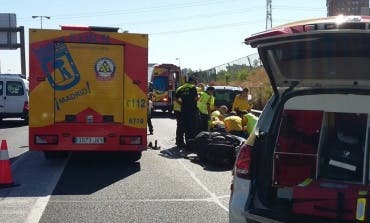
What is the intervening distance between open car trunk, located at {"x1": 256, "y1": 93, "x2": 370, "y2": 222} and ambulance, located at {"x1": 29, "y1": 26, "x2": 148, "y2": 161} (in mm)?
6572

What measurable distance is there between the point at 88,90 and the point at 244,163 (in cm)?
721

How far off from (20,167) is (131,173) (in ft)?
7.52

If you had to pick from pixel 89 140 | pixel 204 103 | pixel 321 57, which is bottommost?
pixel 89 140

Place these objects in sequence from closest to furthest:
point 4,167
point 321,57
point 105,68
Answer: point 321,57, point 4,167, point 105,68

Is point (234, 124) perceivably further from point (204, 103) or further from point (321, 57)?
point (321, 57)

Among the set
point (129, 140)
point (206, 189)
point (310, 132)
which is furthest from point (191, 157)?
point (310, 132)

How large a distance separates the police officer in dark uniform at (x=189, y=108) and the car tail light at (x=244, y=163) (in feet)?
32.0

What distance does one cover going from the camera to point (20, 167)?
1101 centimetres

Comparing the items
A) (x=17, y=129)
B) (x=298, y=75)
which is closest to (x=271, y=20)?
(x=17, y=129)

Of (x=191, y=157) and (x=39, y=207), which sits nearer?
(x=39, y=207)

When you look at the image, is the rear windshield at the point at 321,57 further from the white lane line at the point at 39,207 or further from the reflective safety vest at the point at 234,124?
the reflective safety vest at the point at 234,124

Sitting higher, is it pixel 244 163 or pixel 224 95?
pixel 224 95

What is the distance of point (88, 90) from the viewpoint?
36.5ft

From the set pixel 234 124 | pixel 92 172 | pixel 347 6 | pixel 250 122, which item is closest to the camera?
pixel 92 172
